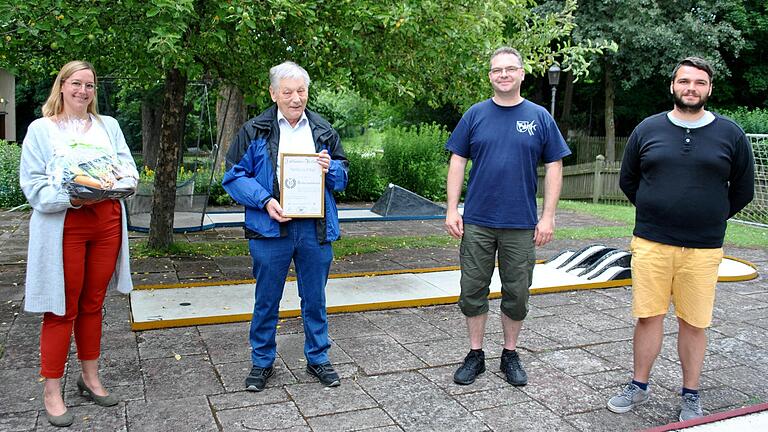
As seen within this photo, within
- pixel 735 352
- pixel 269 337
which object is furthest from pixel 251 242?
pixel 735 352

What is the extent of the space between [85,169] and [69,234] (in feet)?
1.13

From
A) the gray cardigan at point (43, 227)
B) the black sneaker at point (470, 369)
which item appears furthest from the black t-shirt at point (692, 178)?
the gray cardigan at point (43, 227)

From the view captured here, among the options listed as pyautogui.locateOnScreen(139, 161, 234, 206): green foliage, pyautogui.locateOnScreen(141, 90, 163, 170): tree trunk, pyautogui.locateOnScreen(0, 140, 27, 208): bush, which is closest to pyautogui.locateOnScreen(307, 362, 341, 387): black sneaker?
pyautogui.locateOnScreen(139, 161, 234, 206): green foliage

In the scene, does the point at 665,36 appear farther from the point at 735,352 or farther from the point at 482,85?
the point at 735,352

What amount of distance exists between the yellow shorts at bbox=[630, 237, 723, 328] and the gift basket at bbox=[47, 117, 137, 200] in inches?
110

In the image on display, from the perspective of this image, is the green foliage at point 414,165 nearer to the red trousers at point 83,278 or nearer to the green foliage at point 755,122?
the green foliage at point 755,122

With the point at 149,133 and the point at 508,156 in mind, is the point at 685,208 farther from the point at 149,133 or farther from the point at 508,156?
the point at 149,133

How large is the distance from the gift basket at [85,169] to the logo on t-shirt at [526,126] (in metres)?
2.17

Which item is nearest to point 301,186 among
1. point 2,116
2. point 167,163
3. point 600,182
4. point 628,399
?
point 628,399

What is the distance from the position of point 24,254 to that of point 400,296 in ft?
16.0

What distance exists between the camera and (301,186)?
13.1ft

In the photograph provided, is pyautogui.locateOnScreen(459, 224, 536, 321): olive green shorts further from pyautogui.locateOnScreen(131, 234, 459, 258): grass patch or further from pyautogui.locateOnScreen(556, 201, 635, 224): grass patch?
pyautogui.locateOnScreen(556, 201, 635, 224): grass patch

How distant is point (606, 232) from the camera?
37.3 feet

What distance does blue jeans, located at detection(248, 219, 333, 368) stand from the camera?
13.4 feet
